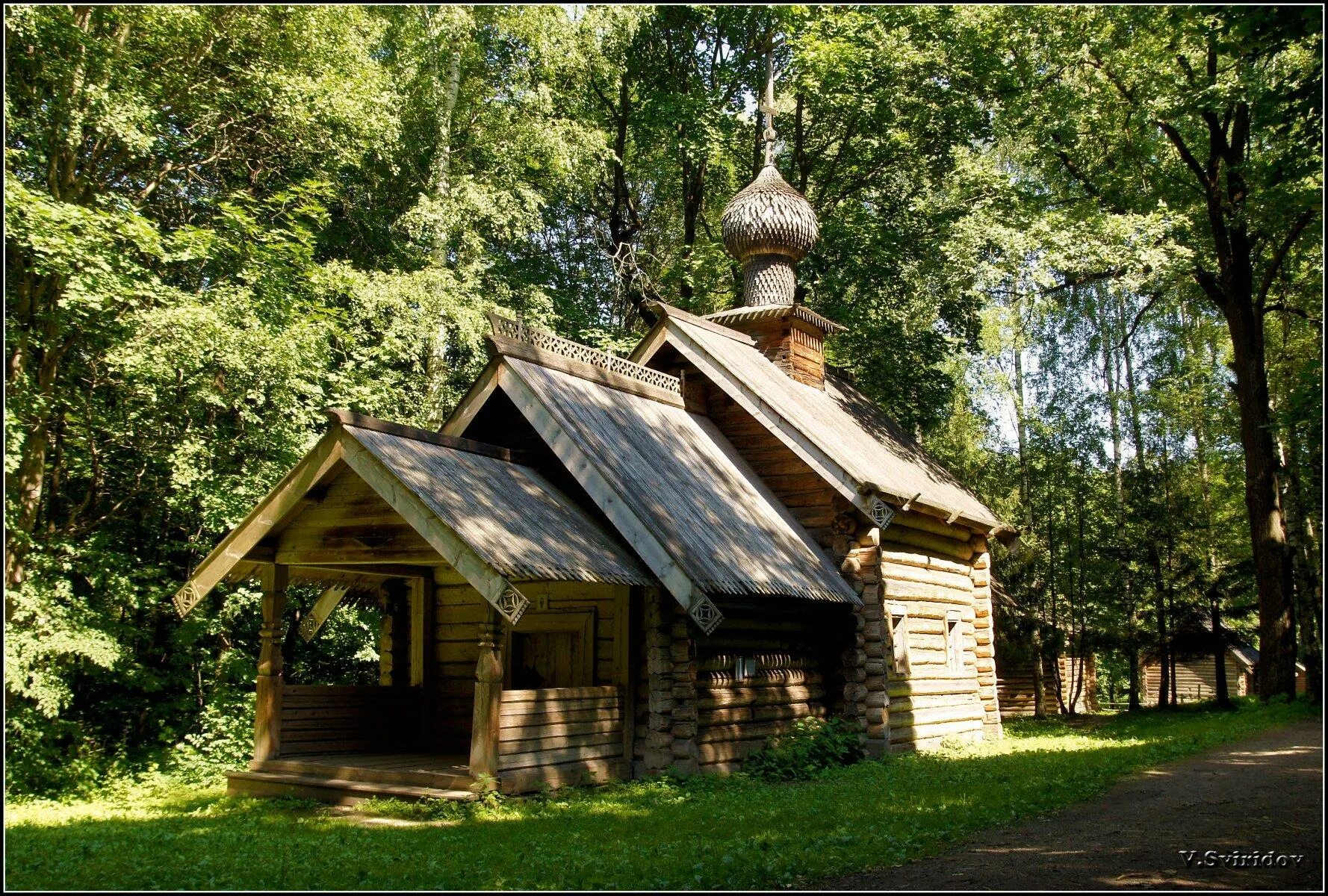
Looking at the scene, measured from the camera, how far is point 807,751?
1558 centimetres

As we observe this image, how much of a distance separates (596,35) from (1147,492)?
62.4 feet

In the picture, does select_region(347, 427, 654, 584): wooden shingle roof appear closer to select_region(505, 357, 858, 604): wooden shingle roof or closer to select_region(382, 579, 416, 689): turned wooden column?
select_region(505, 357, 858, 604): wooden shingle roof

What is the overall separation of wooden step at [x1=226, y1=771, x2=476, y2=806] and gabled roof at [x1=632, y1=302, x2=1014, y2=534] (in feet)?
25.9

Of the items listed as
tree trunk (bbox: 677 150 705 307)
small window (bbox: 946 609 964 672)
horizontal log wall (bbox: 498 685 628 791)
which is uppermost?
tree trunk (bbox: 677 150 705 307)

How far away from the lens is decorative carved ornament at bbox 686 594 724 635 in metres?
12.7

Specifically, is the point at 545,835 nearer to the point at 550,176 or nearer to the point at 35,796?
the point at 35,796

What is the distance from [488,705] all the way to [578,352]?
21.4 feet

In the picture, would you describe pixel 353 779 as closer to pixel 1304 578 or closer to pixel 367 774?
pixel 367 774

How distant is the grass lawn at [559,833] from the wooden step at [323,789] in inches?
8.2

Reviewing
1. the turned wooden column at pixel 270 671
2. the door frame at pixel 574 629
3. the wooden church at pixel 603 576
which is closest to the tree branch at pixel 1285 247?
the wooden church at pixel 603 576

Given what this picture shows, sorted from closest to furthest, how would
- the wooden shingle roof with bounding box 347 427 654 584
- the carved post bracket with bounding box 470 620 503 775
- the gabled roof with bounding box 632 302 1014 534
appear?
the wooden shingle roof with bounding box 347 427 654 584
the carved post bracket with bounding box 470 620 503 775
the gabled roof with bounding box 632 302 1014 534

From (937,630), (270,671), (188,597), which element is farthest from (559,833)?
(937,630)

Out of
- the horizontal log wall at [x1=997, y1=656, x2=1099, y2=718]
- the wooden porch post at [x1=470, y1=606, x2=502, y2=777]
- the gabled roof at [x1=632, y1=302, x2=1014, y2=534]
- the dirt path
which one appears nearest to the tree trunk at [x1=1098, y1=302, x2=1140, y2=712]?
the horizontal log wall at [x1=997, y1=656, x2=1099, y2=718]

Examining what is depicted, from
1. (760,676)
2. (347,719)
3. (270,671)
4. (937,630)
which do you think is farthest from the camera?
(937,630)
